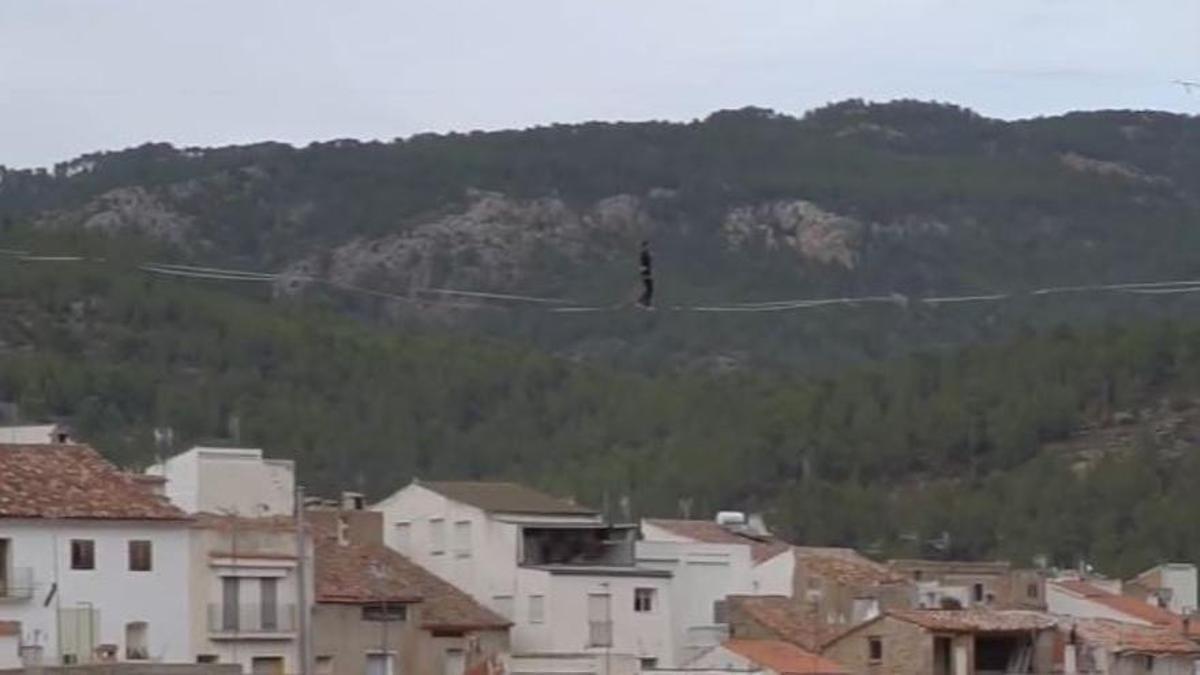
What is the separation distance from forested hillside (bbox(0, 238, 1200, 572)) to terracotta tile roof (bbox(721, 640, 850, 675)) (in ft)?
163

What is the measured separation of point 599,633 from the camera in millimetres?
73438

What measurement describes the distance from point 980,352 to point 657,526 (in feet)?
247

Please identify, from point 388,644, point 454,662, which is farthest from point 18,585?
point 454,662

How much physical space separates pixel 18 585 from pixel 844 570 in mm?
27512

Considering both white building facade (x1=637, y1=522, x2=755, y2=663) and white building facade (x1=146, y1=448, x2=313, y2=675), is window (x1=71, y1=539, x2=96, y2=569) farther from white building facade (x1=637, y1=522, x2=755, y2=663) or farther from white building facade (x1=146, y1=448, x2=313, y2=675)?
white building facade (x1=637, y1=522, x2=755, y2=663)

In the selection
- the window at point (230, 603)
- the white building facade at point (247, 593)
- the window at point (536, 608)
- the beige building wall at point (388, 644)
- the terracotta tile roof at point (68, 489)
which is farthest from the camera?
the window at point (536, 608)

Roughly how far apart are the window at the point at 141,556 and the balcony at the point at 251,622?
1725 millimetres

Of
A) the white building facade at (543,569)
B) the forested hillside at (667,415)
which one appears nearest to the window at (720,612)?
the white building facade at (543,569)

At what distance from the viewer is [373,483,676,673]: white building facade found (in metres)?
73.0

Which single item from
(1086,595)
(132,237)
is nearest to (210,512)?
(1086,595)

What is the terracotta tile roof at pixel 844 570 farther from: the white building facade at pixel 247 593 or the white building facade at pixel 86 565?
the white building facade at pixel 86 565

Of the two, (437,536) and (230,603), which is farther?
(437,536)

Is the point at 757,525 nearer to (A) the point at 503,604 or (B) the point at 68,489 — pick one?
(A) the point at 503,604

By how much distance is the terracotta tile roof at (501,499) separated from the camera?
248 ft
